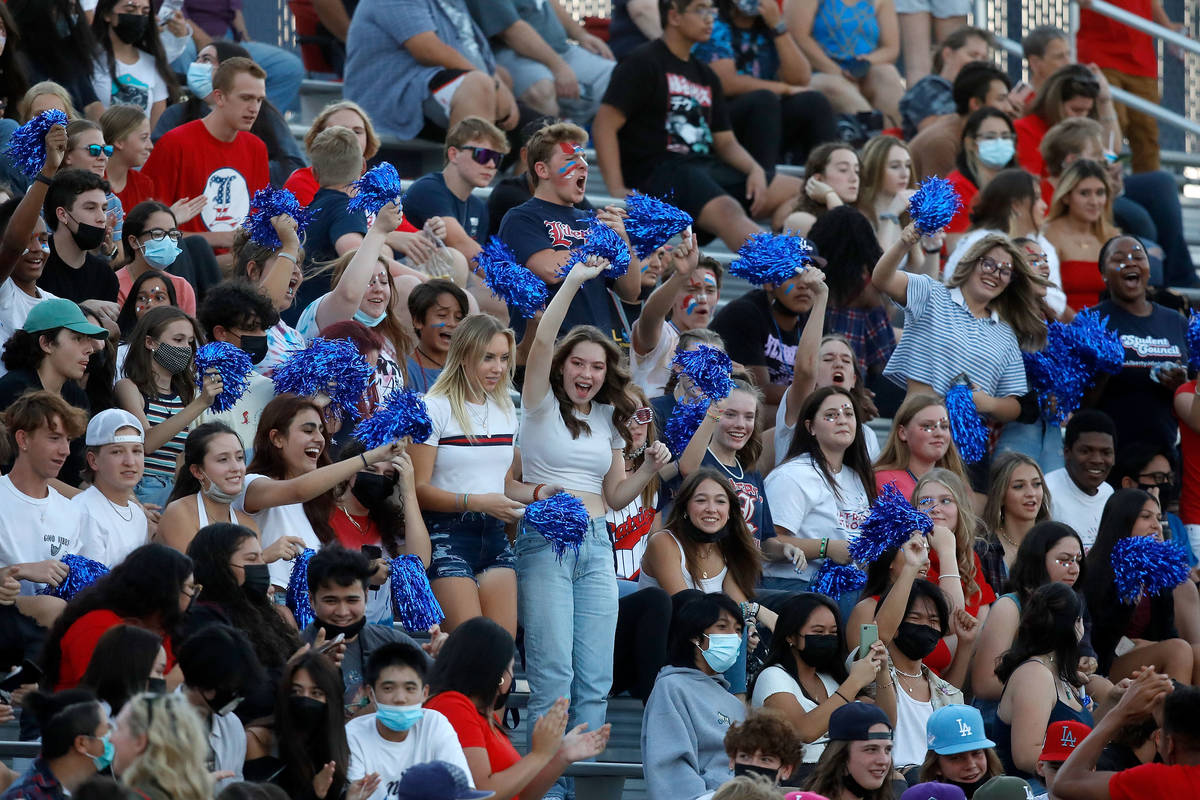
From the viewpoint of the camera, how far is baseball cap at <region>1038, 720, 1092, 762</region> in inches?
266

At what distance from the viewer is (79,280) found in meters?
7.89

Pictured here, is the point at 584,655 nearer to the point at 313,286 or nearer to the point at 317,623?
the point at 317,623

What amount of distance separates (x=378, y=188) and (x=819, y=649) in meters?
2.48

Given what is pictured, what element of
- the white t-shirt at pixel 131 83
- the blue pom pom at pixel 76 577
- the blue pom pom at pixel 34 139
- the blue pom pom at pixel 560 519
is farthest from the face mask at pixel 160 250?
the blue pom pom at pixel 560 519

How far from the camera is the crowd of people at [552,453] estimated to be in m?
6.07

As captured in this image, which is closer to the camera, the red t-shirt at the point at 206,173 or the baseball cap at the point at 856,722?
the baseball cap at the point at 856,722

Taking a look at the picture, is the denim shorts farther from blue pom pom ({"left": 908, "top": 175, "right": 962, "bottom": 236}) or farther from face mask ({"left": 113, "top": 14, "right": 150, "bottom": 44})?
face mask ({"left": 113, "top": 14, "right": 150, "bottom": 44})

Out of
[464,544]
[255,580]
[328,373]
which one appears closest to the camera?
[255,580]

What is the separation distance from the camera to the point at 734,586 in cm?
759

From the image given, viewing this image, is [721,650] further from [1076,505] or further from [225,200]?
[225,200]

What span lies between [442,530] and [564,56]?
541 centimetres

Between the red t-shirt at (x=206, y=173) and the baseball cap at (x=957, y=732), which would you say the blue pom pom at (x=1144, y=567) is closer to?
the baseball cap at (x=957, y=732)

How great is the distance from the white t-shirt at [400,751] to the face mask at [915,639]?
2.12 meters

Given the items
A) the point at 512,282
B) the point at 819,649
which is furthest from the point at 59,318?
the point at 819,649
